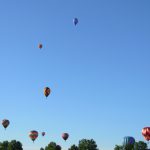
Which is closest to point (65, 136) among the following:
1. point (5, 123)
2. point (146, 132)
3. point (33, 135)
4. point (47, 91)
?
point (33, 135)

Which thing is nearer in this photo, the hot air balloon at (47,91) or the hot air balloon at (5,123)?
the hot air balloon at (47,91)

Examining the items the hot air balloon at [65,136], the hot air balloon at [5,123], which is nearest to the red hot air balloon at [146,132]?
the hot air balloon at [65,136]

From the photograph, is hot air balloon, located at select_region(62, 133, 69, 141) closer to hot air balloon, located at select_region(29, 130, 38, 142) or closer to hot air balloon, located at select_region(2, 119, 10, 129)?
hot air balloon, located at select_region(29, 130, 38, 142)

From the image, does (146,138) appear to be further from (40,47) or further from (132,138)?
(40,47)

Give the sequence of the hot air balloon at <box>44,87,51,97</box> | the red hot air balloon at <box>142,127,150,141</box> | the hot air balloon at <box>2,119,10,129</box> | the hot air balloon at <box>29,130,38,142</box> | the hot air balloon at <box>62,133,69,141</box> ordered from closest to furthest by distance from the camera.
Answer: the red hot air balloon at <box>142,127,150,141</box> → the hot air balloon at <box>44,87,51,97</box> → the hot air balloon at <box>2,119,10,129</box> → the hot air balloon at <box>29,130,38,142</box> → the hot air balloon at <box>62,133,69,141</box>

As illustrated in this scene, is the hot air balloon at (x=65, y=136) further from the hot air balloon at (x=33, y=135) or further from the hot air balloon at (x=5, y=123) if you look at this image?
the hot air balloon at (x=5, y=123)

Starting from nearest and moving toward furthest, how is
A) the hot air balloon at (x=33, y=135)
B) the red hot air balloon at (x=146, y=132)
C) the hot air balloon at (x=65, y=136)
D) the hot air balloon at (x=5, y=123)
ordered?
the red hot air balloon at (x=146, y=132) < the hot air balloon at (x=5, y=123) < the hot air balloon at (x=33, y=135) < the hot air balloon at (x=65, y=136)

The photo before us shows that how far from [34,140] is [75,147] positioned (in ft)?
305

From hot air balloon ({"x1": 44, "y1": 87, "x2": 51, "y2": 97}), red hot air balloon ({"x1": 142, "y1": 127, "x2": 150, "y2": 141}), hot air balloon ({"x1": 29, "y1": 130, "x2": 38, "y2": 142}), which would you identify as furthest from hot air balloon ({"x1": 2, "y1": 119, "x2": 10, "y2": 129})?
red hot air balloon ({"x1": 142, "y1": 127, "x2": 150, "y2": 141})

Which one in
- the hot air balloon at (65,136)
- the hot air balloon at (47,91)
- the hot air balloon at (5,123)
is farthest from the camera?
the hot air balloon at (65,136)

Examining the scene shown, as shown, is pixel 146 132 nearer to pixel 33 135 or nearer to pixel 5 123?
pixel 33 135

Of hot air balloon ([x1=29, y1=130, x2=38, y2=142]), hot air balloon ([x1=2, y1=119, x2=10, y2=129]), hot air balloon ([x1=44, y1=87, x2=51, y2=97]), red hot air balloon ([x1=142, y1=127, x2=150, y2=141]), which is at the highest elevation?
hot air balloon ([x1=44, y1=87, x2=51, y2=97])

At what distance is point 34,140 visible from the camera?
10794cm

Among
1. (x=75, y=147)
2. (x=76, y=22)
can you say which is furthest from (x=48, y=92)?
(x=75, y=147)
